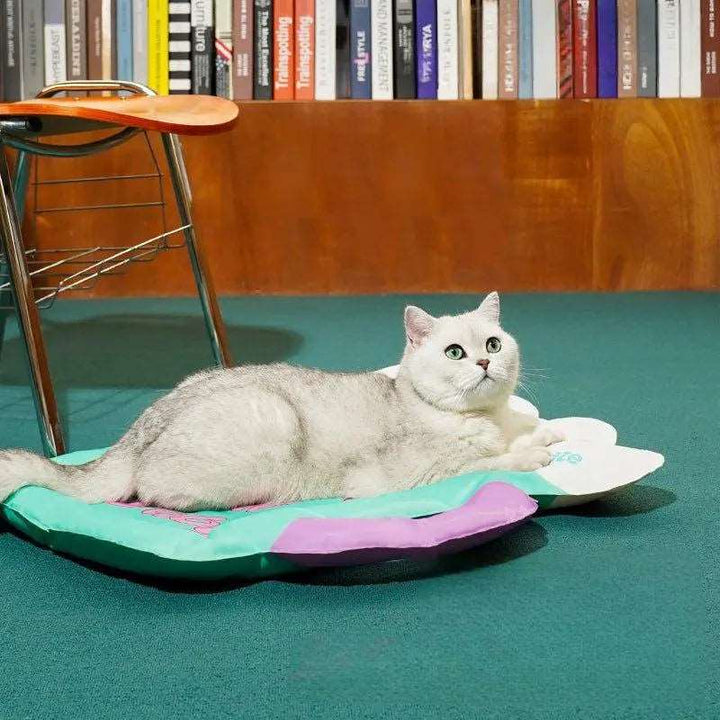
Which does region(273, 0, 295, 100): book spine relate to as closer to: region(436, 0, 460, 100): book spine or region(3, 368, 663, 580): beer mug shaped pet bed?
region(436, 0, 460, 100): book spine

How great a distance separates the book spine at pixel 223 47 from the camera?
2.73 m

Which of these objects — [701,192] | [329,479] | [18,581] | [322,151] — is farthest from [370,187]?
[18,581]

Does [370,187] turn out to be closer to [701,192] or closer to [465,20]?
[465,20]

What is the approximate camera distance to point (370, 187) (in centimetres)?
285

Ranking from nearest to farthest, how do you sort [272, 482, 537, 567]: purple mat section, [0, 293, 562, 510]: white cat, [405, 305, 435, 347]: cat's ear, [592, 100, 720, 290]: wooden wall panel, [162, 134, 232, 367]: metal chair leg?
[272, 482, 537, 567]: purple mat section < [0, 293, 562, 510]: white cat < [405, 305, 435, 347]: cat's ear < [162, 134, 232, 367]: metal chair leg < [592, 100, 720, 290]: wooden wall panel

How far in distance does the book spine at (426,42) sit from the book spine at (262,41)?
0.38 metres

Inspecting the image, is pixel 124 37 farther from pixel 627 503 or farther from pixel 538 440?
pixel 627 503

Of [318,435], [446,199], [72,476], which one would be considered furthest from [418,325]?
[446,199]

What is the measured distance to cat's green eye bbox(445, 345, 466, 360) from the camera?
53.1 inches

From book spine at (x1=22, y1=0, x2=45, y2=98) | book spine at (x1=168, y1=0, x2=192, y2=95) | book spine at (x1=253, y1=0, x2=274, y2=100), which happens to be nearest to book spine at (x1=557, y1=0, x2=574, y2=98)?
book spine at (x1=253, y1=0, x2=274, y2=100)

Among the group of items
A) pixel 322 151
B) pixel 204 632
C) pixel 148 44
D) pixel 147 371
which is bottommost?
pixel 204 632

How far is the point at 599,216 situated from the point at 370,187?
0.63 meters

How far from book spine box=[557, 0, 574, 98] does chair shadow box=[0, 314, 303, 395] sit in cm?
102

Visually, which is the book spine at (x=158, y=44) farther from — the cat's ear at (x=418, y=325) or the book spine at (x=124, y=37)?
the cat's ear at (x=418, y=325)
